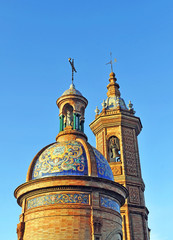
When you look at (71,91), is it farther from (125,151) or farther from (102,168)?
(125,151)

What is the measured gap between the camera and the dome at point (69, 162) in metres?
14.9

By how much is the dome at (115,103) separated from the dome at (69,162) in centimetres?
1832

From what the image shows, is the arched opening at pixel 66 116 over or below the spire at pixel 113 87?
below

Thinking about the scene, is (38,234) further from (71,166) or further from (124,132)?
(124,132)

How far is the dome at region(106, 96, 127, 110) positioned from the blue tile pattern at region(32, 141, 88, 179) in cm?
1844

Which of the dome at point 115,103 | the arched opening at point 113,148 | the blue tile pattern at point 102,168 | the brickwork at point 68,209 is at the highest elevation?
the dome at point 115,103

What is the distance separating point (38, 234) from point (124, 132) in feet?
64.4

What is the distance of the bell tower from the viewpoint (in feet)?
90.8

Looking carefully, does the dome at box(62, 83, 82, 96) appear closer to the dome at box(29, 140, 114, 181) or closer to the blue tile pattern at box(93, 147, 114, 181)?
the dome at box(29, 140, 114, 181)

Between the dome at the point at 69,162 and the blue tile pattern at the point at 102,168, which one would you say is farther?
the blue tile pattern at the point at 102,168

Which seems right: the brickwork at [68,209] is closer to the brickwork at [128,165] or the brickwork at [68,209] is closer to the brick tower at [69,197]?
the brick tower at [69,197]

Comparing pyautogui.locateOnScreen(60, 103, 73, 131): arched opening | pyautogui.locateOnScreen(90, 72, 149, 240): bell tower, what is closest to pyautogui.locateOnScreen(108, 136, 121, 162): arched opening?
pyautogui.locateOnScreen(90, 72, 149, 240): bell tower

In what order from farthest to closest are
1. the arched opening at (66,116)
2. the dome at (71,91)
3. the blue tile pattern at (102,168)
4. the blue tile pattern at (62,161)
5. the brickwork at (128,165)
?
the brickwork at (128,165) → the dome at (71,91) → the arched opening at (66,116) → the blue tile pattern at (102,168) → the blue tile pattern at (62,161)

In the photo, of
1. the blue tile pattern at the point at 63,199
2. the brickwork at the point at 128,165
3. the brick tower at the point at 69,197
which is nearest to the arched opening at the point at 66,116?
the brick tower at the point at 69,197
